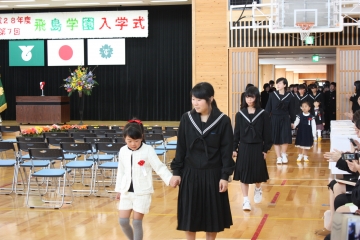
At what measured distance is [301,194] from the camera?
339 inches

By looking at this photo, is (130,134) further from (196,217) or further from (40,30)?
(40,30)

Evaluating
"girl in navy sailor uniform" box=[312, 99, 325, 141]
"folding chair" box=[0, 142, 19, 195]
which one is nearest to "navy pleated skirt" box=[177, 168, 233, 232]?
"folding chair" box=[0, 142, 19, 195]

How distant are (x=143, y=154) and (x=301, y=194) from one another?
4.03 m

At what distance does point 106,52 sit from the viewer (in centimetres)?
2262

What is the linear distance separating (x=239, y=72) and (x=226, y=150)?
1261 cm

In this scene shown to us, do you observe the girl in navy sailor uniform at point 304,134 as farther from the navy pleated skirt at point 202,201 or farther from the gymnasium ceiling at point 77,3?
the gymnasium ceiling at point 77,3

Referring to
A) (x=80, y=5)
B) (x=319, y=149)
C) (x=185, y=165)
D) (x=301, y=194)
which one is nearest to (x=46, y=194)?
(x=301, y=194)

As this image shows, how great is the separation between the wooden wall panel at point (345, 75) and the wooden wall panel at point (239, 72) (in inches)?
88.2

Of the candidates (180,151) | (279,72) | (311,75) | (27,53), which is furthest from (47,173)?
(311,75)

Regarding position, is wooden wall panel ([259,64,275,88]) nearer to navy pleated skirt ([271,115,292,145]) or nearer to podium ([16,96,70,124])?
podium ([16,96,70,124])

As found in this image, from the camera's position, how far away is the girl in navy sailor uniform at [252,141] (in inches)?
291

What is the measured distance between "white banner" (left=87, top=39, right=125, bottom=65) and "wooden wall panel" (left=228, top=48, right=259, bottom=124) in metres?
6.49

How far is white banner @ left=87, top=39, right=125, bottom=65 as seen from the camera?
885 inches

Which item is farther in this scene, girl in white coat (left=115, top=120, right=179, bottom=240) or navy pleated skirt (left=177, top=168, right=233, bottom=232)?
girl in white coat (left=115, top=120, right=179, bottom=240)
